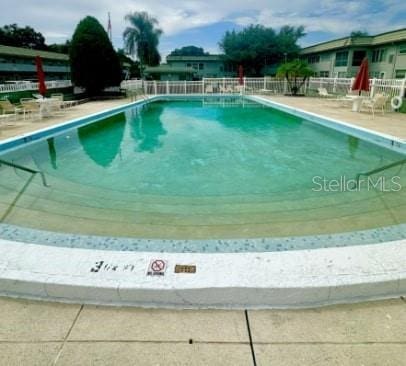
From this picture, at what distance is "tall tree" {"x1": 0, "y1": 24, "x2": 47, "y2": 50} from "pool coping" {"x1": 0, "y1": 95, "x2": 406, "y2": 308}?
57046 millimetres

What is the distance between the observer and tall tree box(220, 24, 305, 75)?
36406mm

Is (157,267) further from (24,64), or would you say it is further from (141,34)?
(141,34)

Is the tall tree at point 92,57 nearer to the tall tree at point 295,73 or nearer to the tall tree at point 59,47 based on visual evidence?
the tall tree at point 295,73

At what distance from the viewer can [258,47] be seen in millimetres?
36312

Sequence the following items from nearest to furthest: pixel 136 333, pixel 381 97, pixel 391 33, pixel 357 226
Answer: pixel 136 333 < pixel 357 226 < pixel 381 97 < pixel 391 33

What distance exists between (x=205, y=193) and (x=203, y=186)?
334 mm

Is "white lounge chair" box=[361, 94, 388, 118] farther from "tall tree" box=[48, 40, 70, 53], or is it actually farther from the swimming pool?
"tall tree" box=[48, 40, 70, 53]

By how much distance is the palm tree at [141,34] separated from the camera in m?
32.5

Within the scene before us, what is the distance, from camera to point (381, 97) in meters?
10.4

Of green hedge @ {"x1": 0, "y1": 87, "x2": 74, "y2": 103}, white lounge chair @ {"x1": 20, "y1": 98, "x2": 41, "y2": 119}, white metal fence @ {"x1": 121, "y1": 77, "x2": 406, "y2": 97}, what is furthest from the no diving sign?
white metal fence @ {"x1": 121, "y1": 77, "x2": 406, "y2": 97}

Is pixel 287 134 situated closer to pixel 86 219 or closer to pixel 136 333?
pixel 86 219

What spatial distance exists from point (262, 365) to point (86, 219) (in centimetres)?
269

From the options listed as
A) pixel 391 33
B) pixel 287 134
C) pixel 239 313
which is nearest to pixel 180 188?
pixel 239 313

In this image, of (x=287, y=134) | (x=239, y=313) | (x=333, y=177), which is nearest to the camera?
(x=239, y=313)
